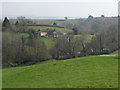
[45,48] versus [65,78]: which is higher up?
[45,48]

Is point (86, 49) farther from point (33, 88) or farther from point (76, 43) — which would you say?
point (33, 88)

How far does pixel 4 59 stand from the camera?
3266 centimetres

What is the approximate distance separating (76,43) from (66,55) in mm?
4468

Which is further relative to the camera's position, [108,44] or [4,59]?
[108,44]

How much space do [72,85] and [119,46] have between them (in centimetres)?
3154

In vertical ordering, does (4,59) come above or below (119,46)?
below

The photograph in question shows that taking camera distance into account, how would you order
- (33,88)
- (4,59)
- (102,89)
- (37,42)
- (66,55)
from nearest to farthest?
(102,89), (33,88), (4,59), (37,42), (66,55)

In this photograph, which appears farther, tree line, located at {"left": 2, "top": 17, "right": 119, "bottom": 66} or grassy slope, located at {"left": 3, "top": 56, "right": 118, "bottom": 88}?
tree line, located at {"left": 2, "top": 17, "right": 119, "bottom": 66}

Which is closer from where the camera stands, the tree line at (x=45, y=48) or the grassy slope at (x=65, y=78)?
the grassy slope at (x=65, y=78)

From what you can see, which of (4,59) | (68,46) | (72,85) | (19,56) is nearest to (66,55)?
(68,46)

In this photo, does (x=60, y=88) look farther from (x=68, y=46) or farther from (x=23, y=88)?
(x=68, y=46)

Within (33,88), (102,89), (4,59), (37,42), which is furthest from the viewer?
(37,42)

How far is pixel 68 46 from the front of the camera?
39406 millimetres

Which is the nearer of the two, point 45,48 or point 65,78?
point 65,78
